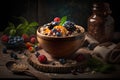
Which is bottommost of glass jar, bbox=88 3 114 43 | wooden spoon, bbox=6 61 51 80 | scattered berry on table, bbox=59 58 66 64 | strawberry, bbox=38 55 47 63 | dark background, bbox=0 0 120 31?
wooden spoon, bbox=6 61 51 80

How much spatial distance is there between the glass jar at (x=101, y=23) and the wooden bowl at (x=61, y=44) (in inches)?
12.6

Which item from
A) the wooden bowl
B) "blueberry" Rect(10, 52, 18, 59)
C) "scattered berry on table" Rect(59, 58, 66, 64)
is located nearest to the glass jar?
the wooden bowl

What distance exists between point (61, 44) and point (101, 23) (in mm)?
484

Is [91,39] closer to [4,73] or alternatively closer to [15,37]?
[15,37]

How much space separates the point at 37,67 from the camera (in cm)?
202

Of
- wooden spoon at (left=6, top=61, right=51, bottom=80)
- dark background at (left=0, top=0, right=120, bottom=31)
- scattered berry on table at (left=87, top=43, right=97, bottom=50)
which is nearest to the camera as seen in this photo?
wooden spoon at (left=6, top=61, right=51, bottom=80)

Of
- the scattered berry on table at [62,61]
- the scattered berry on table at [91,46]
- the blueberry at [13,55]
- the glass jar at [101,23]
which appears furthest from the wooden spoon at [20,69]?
the glass jar at [101,23]

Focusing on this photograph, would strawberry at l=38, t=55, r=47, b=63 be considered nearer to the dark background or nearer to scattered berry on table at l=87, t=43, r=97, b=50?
scattered berry on table at l=87, t=43, r=97, b=50

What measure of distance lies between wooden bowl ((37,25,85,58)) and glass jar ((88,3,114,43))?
321mm

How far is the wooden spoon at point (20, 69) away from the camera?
190 centimetres

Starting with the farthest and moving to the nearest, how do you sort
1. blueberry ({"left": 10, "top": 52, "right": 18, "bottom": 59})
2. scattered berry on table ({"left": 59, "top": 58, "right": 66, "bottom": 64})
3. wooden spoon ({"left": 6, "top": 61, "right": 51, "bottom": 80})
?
blueberry ({"left": 10, "top": 52, "right": 18, "bottom": 59})
scattered berry on table ({"left": 59, "top": 58, "right": 66, "bottom": 64})
wooden spoon ({"left": 6, "top": 61, "right": 51, "bottom": 80})

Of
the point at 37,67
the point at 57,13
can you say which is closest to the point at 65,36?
the point at 37,67

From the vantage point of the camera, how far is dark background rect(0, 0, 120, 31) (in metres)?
2.72

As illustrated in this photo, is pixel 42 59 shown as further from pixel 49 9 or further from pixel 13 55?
pixel 49 9
